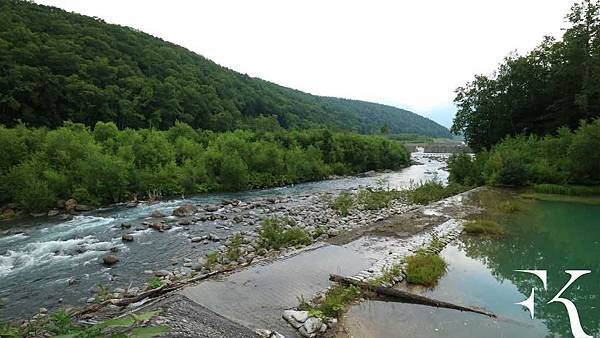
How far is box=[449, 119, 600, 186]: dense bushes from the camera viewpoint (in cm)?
1977

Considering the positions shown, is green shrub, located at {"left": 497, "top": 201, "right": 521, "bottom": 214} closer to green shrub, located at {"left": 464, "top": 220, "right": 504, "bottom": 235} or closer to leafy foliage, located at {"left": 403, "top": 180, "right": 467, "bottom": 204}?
green shrub, located at {"left": 464, "top": 220, "right": 504, "bottom": 235}

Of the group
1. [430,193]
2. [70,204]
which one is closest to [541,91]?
[430,193]

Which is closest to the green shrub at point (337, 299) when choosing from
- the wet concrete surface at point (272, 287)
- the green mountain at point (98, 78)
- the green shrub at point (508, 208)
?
the wet concrete surface at point (272, 287)

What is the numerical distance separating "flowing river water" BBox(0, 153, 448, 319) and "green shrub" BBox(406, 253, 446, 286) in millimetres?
6184

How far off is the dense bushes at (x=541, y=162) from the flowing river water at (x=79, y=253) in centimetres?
1651

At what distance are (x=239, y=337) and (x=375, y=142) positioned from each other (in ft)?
141

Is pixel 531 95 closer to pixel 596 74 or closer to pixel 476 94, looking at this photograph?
pixel 476 94

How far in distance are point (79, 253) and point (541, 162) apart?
26.1 metres

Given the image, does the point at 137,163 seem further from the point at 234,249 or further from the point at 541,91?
the point at 541,91

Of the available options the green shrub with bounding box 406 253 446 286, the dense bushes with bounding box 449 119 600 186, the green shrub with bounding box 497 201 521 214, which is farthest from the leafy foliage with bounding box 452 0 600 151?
the green shrub with bounding box 406 253 446 286

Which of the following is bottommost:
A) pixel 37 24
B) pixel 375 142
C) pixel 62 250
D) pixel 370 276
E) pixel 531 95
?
pixel 62 250

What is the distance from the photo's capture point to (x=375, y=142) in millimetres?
46469

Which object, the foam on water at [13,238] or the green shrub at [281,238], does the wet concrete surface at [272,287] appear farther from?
the foam on water at [13,238]

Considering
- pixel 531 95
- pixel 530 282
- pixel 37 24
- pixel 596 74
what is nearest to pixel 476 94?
pixel 531 95
